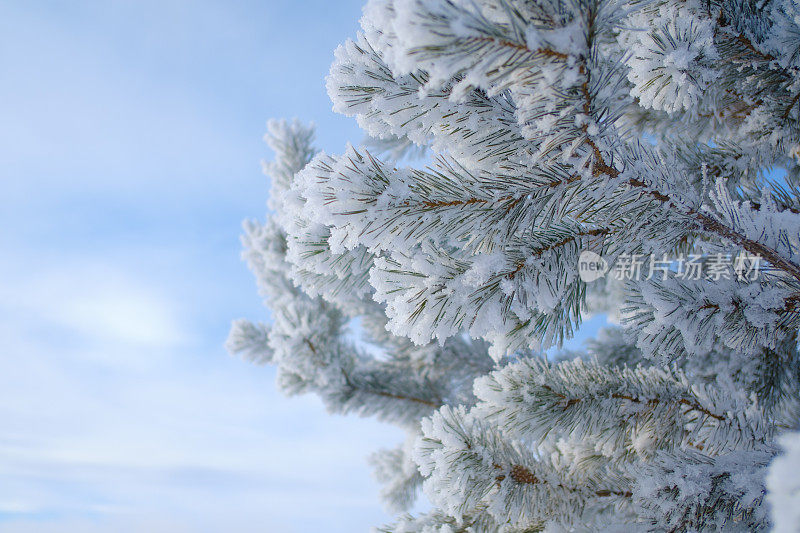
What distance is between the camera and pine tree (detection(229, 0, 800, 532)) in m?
0.84

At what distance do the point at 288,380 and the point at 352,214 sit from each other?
255cm

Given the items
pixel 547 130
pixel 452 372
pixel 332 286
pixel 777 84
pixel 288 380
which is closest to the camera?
pixel 547 130

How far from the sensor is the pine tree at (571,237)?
84 cm

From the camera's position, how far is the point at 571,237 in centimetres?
123

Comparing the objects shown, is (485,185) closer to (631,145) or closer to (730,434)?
(631,145)

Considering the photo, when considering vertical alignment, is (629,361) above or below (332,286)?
above

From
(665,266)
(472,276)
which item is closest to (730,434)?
(665,266)

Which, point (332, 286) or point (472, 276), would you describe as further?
point (332, 286)

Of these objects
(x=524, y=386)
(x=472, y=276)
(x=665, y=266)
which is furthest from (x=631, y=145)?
(x=524, y=386)

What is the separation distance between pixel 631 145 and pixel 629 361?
2.57m

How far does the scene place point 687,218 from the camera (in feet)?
3.77

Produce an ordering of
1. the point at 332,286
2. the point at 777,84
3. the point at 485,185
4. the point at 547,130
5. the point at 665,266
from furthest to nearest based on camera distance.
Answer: the point at 777,84 < the point at 665,266 < the point at 332,286 < the point at 485,185 < the point at 547,130

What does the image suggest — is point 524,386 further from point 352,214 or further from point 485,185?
point 352,214

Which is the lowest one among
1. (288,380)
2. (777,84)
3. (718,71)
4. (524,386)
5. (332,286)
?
(524,386)
